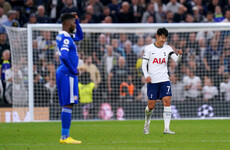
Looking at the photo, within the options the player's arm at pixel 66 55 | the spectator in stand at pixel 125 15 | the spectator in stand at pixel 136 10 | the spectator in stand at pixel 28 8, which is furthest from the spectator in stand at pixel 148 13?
the player's arm at pixel 66 55

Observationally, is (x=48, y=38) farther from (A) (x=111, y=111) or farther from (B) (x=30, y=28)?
(A) (x=111, y=111)

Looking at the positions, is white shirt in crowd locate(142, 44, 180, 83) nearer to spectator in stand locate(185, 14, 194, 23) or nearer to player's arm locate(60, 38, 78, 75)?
player's arm locate(60, 38, 78, 75)

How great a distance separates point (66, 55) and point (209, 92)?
34.2ft

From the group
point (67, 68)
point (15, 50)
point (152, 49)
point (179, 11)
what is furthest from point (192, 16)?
point (67, 68)

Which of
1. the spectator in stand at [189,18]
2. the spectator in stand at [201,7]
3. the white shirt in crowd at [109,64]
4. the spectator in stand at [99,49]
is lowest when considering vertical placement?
the white shirt in crowd at [109,64]

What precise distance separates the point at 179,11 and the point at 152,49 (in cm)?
1110

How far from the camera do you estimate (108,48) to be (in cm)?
1989

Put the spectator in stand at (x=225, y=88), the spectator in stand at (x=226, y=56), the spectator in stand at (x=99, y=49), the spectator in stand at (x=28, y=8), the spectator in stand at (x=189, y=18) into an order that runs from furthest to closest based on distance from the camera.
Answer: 1. the spectator in stand at (x=28, y=8)
2. the spectator in stand at (x=189, y=18)
3. the spectator in stand at (x=99, y=49)
4. the spectator in stand at (x=226, y=56)
5. the spectator in stand at (x=225, y=88)

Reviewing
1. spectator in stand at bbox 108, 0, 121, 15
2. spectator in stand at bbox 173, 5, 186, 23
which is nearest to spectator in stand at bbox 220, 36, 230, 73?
spectator in stand at bbox 173, 5, 186, 23

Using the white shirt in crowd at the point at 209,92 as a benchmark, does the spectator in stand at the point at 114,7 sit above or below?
above

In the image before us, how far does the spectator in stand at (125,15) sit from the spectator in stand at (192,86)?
4601 mm

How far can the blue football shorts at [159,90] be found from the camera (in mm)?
12094

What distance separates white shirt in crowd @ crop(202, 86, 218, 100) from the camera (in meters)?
19.0

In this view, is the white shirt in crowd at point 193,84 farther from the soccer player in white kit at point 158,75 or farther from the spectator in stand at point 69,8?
the soccer player in white kit at point 158,75
